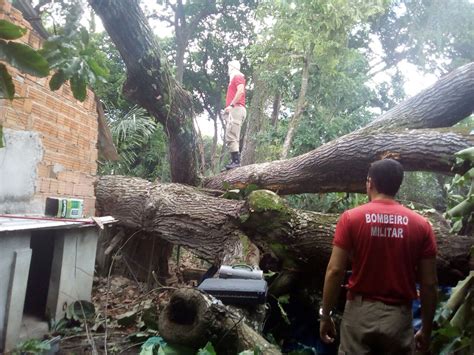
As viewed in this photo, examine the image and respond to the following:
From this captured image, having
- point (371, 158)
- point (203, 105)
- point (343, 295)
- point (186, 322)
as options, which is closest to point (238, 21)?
point (203, 105)

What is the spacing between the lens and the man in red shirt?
240cm

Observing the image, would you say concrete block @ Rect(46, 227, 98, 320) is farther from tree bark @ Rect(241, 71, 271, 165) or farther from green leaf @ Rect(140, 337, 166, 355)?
tree bark @ Rect(241, 71, 271, 165)

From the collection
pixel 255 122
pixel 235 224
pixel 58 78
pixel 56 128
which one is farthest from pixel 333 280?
pixel 255 122

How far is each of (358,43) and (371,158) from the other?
989 centimetres

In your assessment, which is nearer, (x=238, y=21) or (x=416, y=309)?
(x=416, y=309)

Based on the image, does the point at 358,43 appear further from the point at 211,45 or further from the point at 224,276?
the point at 224,276

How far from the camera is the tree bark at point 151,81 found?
5242 mm

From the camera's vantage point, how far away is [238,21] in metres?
15.5

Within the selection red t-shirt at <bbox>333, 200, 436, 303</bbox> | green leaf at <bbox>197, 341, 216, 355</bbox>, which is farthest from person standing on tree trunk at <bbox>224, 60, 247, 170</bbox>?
red t-shirt at <bbox>333, 200, 436, 303</bbox>

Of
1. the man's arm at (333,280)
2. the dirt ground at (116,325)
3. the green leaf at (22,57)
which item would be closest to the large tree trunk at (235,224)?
the dirt ground at (116,325)

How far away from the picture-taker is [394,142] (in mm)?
4859

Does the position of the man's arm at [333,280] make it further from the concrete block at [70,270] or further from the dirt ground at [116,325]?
the concrete block at [70,270]

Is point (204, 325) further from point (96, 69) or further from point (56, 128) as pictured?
point (56, 128)

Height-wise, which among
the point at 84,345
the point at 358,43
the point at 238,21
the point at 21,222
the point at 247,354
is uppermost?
the point at 238,21
